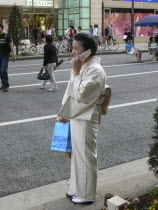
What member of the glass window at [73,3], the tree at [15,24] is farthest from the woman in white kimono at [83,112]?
the glass window at [73,3]

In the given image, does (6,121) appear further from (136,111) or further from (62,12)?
(62,12)

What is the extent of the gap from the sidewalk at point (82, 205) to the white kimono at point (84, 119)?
0.20 meters

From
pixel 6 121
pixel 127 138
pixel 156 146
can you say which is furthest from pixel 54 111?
pixel 156 146

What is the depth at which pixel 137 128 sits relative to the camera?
6.72 meters

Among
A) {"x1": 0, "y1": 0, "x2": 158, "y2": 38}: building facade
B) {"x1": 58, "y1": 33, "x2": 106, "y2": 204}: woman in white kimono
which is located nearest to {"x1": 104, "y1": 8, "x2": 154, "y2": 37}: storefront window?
{"x1": 0, "y1": 0, "x2": 158, "y2": 38}: building facade

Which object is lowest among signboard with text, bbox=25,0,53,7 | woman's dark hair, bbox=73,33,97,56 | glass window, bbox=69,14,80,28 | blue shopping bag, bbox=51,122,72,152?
blue shopping bag, bbox=51,122,72,152

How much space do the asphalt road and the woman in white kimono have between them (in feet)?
3.27

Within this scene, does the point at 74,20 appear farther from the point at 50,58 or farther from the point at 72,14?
the point at 50,58

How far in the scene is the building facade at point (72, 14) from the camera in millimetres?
31000

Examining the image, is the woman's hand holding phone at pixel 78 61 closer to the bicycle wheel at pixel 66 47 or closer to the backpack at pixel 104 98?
the backpack at pixel 104 98

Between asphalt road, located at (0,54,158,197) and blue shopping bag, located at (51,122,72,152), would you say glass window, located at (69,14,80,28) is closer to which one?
asphalt road, located at (0,54,158,197)

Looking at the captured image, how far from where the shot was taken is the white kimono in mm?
3318

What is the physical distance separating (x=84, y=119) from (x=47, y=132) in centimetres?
316

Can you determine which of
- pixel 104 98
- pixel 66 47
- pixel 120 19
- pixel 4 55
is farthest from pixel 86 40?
pixel 120 19
